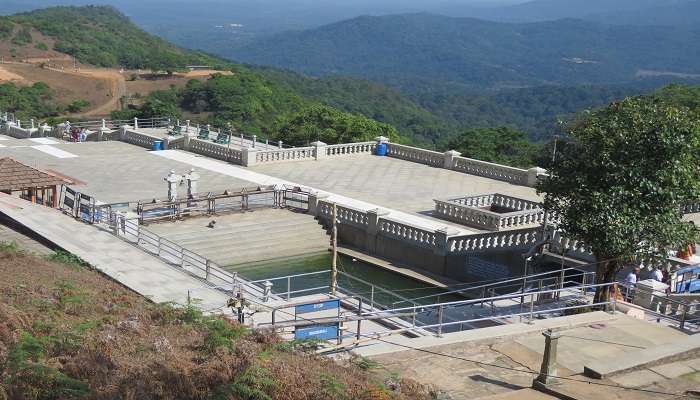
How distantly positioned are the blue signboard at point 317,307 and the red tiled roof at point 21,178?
14.2m

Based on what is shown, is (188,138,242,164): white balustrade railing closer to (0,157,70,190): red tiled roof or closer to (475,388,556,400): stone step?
(0,157,70,190): red tiled roof

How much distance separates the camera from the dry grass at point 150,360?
12188 mm

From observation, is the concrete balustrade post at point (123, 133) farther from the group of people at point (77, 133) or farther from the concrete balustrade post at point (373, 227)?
the concrete balustrade post at point (373, 227)

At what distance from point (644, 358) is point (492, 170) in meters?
23.9

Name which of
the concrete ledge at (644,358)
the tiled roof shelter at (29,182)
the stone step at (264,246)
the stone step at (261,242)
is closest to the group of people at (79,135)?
the tiled roof shelter at (29,182)

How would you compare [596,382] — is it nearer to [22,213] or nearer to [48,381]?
[48,381]

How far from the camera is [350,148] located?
141 ft

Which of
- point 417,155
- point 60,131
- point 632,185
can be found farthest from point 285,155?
point 632,185

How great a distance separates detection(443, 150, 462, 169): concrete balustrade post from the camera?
129 feet

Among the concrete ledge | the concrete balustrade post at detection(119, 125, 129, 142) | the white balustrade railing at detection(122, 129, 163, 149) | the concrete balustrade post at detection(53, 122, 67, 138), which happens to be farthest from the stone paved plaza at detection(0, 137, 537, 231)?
the concrete ledge

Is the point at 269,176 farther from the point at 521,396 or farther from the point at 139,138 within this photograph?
the point at 521,396

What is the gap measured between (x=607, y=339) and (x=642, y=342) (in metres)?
0.63

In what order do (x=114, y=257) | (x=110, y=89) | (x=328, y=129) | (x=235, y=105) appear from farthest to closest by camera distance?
(x=110, y=89)
(x=235, y=105)
(x=328, y=129)
(x=114, y=257)

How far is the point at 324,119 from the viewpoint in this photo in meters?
59.8
